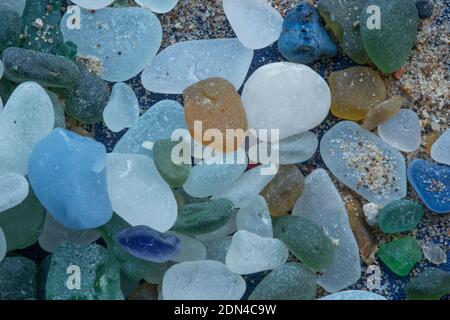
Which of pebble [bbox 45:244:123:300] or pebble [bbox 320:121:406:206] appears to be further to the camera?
pebble [bbox 320:121:406:206]

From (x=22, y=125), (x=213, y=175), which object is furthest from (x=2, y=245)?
(x=213, y=175)

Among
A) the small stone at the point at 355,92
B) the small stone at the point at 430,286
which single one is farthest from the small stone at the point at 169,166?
the small stone at the point at 430,286

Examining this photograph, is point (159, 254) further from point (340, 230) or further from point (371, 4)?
point (371, 4)

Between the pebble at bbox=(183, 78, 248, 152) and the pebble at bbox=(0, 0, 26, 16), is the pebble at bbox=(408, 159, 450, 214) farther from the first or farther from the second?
the pebble at bbox=(0, 0, 26, 16)

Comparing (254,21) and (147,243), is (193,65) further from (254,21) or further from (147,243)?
(147,243)

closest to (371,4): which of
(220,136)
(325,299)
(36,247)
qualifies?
(220,136)

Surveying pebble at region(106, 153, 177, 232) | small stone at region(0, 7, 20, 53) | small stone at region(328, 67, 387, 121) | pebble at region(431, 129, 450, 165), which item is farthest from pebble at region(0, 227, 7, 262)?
pebble at region(431, 129, 450, 165)

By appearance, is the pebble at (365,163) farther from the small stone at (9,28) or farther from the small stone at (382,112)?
the small stone at (9,28)
